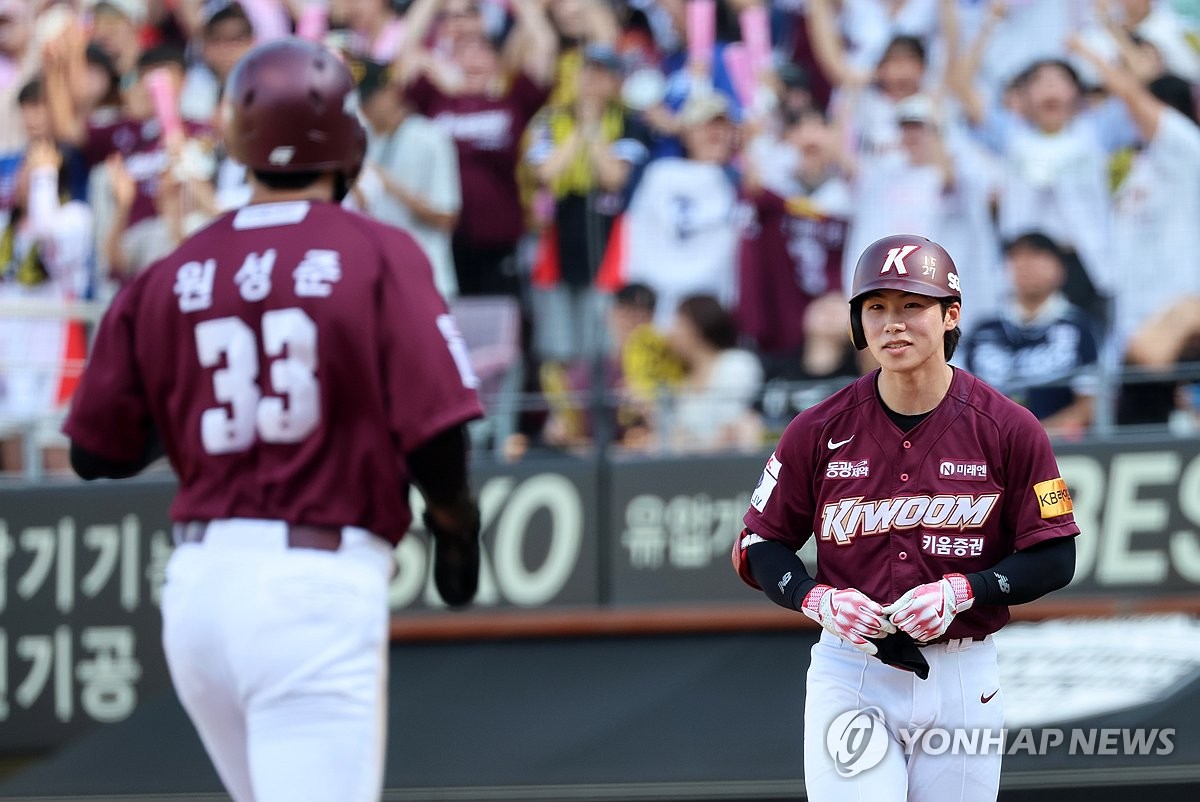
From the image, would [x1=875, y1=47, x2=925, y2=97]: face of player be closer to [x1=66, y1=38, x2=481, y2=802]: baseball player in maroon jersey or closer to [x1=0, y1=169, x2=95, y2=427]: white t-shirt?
[x1=0, y1=169, x2=95, y2=427]: white t-shirt

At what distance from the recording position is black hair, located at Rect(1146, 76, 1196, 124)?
7984 millimetres

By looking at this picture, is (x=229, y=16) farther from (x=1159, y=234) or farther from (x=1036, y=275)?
(x=1159, y=234)

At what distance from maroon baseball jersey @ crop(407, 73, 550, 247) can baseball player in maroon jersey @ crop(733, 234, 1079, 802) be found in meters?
5.37

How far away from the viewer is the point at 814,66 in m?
9.52

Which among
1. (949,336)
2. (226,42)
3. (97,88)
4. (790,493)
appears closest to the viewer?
(949,336)

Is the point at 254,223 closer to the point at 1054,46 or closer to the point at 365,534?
the point at 365,534

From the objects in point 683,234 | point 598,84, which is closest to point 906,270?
point 683,234

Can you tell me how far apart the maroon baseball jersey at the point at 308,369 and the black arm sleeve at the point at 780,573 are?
3.12 feet

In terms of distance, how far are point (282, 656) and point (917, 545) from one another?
1504 millimetres

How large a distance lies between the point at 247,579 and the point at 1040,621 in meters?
4.83

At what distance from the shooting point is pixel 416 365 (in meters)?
3.47

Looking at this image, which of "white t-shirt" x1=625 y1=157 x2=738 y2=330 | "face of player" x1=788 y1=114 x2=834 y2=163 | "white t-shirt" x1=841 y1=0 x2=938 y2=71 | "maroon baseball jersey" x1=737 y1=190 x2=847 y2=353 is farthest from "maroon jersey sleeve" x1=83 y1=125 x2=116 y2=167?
"white t-shirt" x1=841 y1=0 x2=938 y2=71

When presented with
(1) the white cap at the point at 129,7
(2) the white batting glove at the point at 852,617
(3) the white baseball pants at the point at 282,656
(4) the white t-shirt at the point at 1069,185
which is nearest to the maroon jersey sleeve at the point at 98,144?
(1) the white cap at the point at 129,7

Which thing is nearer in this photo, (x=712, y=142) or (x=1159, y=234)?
(x=1159, y=234)
